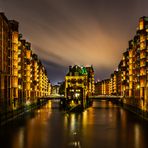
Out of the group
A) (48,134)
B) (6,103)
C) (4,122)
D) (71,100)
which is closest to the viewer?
(48,134)

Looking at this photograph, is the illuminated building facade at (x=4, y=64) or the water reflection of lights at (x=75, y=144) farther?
the illuminated building facade at (x=4, y=64)

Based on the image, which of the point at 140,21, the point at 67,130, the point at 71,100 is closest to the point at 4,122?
the point at 67,130

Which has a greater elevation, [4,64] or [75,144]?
[4,64]

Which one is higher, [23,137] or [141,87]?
[141,87]

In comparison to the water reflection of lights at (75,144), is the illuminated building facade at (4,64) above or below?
above

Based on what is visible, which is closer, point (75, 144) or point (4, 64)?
point (75, 144)

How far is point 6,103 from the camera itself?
3787 inches

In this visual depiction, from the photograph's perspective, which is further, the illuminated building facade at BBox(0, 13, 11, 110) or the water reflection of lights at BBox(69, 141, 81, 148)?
the illuminated building facade at BBox(0, 13, 11, 110)

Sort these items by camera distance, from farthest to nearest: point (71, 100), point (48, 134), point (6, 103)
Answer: point (71, 100)
point (6, 103)
point (48, 134)

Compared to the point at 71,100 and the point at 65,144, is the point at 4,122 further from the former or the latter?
the point at 71,100

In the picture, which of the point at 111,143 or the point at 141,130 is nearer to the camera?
the point at 111,143

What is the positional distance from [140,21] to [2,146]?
7524cm

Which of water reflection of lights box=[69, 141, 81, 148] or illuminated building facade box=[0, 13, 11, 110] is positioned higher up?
illuminated building facade box=[0, 13, 11, 110]

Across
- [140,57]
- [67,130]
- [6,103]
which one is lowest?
[67,130]
